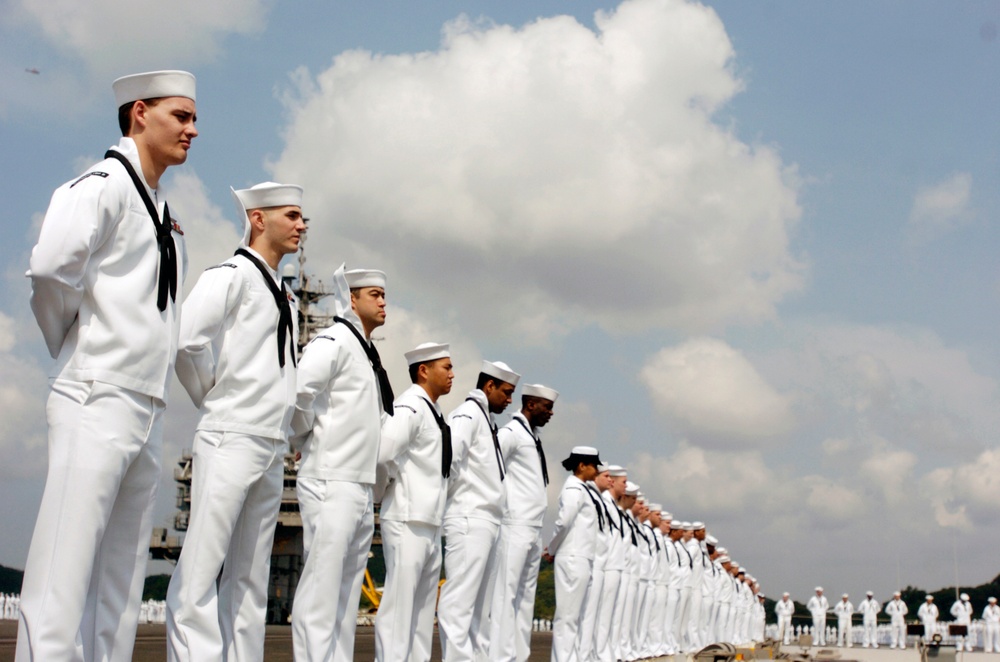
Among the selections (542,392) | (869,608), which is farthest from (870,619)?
(542,392)

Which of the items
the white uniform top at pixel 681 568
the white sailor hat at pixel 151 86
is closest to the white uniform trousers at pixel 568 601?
the white sailor hat at pixel 151 86

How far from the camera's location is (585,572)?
1214 centimetres

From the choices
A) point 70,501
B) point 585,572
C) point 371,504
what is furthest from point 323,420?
point 585,572

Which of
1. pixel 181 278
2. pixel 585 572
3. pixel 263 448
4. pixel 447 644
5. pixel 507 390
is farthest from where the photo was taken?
pixel 585 572

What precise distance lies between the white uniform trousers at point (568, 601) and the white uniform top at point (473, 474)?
3533mm

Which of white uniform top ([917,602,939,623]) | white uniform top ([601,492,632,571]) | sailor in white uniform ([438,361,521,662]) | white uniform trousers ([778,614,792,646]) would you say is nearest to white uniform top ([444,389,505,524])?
sailor in white uniform ([438,361,521,662])

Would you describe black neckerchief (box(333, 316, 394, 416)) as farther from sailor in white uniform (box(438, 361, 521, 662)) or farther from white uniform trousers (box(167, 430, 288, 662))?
sailor in white uniform (box(438, 361, 521, 662))

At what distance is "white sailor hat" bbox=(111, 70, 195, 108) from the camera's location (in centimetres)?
432

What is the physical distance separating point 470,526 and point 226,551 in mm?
3810

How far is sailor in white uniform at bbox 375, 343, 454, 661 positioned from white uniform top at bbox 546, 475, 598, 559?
471 centimetres

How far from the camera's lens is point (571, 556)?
1203 centimetres

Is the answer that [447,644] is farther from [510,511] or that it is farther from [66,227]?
[66,227]

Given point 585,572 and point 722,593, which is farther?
point 722,593

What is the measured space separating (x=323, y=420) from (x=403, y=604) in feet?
5.43
